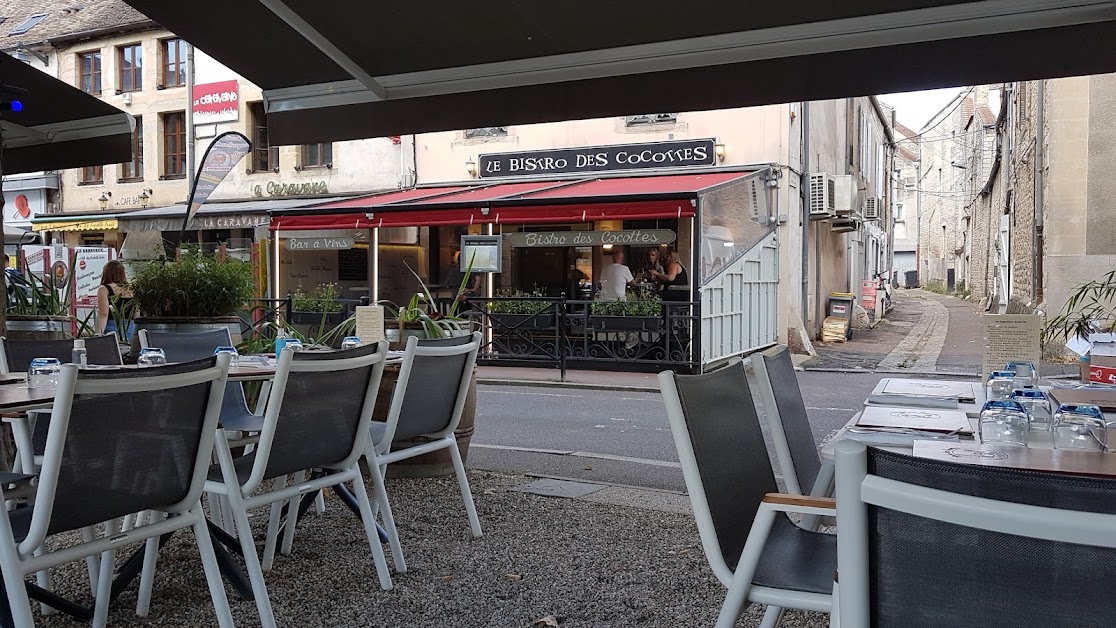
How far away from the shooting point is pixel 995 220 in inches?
1021

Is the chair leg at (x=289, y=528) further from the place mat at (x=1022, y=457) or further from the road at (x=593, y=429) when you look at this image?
the place mat at (x=1022, y=457)

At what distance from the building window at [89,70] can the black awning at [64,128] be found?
17056mm

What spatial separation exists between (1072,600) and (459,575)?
9.08 ft

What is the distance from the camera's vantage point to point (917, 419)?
2787 millimetres

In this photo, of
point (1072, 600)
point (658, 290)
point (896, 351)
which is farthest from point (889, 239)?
point (1072, 600)

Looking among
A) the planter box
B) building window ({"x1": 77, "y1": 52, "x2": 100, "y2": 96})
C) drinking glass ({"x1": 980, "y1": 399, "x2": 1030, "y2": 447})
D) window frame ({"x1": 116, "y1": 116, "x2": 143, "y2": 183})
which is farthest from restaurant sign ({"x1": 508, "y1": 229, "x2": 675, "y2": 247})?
building window ({"x1": 77, "y1": 52, "x2": 100, "y2": 96})

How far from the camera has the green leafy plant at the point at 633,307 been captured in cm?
1263

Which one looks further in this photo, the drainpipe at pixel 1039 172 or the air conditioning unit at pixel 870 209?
the air conditioning unit at pixel 870 209

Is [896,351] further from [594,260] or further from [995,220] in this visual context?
[995,220]

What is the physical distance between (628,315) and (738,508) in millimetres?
10254

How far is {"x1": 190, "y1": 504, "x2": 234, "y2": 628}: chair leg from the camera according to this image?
2814mm

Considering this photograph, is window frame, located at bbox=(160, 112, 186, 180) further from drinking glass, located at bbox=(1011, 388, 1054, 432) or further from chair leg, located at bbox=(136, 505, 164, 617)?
drinking glass, located at bbox=(1011, 388, 1054, 432)

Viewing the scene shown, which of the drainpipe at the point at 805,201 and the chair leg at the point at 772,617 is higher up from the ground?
the drainpipe at the point at 805,201

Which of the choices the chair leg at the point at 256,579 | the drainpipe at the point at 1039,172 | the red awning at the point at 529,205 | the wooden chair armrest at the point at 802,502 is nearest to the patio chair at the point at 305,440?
the chair leg at the point at 256,579
